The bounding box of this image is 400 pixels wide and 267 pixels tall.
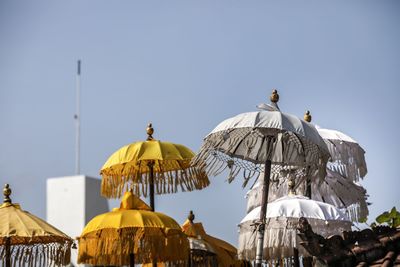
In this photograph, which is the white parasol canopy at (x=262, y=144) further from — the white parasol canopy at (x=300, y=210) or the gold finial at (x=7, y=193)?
the gold finial at (x=7, y=193)

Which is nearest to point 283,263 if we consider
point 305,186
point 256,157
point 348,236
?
point 305,186

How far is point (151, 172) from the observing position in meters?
15.7

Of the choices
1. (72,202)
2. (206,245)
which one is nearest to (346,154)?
(206,245)

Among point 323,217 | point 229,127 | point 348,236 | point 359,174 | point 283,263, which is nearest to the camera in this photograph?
point 348,236

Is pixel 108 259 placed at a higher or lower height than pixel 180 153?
lower

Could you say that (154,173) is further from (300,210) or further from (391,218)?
(391,218)

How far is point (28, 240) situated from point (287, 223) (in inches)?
130

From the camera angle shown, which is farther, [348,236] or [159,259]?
[159,259]

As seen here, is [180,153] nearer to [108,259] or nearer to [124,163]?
[124,163]

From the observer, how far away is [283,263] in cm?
1573

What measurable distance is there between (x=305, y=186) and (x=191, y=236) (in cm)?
193

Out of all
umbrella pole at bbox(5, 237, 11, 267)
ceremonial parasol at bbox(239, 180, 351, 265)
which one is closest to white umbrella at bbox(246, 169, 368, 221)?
ceremonial parasol at bbox(239, 180, 351, 265)

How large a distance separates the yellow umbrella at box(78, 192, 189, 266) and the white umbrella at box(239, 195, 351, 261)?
145cm

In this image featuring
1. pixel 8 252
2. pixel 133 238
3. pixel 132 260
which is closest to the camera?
pixel 133 238
